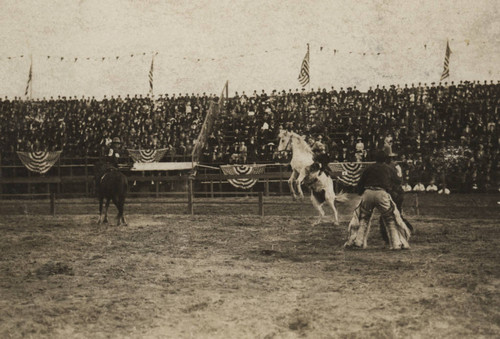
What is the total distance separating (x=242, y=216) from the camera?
13609 mm

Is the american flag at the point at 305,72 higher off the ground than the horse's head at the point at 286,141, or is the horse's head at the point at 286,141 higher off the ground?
the american flag at the point at 305,72

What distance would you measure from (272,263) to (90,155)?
18152 millimetres

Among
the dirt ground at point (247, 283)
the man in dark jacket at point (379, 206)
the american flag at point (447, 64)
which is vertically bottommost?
the dirt ground at point (247, 283)

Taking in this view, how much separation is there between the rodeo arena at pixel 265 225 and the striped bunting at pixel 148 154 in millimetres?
47

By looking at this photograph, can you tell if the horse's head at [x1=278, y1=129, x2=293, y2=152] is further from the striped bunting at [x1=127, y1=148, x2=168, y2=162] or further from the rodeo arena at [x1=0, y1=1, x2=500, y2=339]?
the striped bunting at [x1=127, y1=148, x2=168, y2=162]

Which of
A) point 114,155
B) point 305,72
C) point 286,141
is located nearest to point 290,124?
point 305,72

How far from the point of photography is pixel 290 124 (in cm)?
2209

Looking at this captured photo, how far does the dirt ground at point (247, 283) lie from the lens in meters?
4.65

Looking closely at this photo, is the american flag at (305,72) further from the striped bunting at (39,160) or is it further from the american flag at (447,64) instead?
the striped bunting at (39,160)

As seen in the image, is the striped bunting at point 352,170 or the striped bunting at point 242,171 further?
the striped bunting at point 242,171

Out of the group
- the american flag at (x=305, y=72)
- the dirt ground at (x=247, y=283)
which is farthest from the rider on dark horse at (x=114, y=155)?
the american flag at (x=305, y=72)

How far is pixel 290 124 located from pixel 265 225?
11.1 metres

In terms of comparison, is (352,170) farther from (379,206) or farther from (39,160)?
(39,160)

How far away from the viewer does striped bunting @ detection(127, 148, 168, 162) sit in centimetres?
2248
